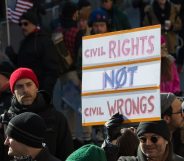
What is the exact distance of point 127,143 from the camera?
23.7 ft

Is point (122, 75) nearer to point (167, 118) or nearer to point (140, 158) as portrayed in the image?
point (167, 118)

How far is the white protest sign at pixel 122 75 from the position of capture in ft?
22.8

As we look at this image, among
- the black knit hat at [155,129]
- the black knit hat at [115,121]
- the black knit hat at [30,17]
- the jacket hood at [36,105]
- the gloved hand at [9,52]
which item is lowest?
the black knit hat at [155,129]

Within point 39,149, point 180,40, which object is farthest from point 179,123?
point 180,40

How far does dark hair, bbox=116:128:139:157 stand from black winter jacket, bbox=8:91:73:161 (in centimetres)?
71

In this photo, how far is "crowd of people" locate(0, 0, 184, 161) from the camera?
6.36 metres

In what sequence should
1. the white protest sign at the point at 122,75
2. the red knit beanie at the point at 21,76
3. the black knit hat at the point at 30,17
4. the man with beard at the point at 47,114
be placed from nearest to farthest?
the white protest sign at the point at 122,75 → the man with beard at the point at 47,114 → the red knit beanie at the point at 21,76 → the black knit hat at the point at 30,17

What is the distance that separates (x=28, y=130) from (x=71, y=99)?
681cm

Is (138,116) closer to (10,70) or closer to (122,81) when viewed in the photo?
(122,81)

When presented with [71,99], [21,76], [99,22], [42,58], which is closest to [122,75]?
[21,76]

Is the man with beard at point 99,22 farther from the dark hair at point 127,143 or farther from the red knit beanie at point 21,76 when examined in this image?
the dark hair at point 127,143

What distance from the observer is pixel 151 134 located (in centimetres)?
675

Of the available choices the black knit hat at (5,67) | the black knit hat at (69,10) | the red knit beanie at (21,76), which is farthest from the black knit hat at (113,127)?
the black knit hat at (69,10)

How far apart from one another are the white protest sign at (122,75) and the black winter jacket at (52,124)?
0.52m
